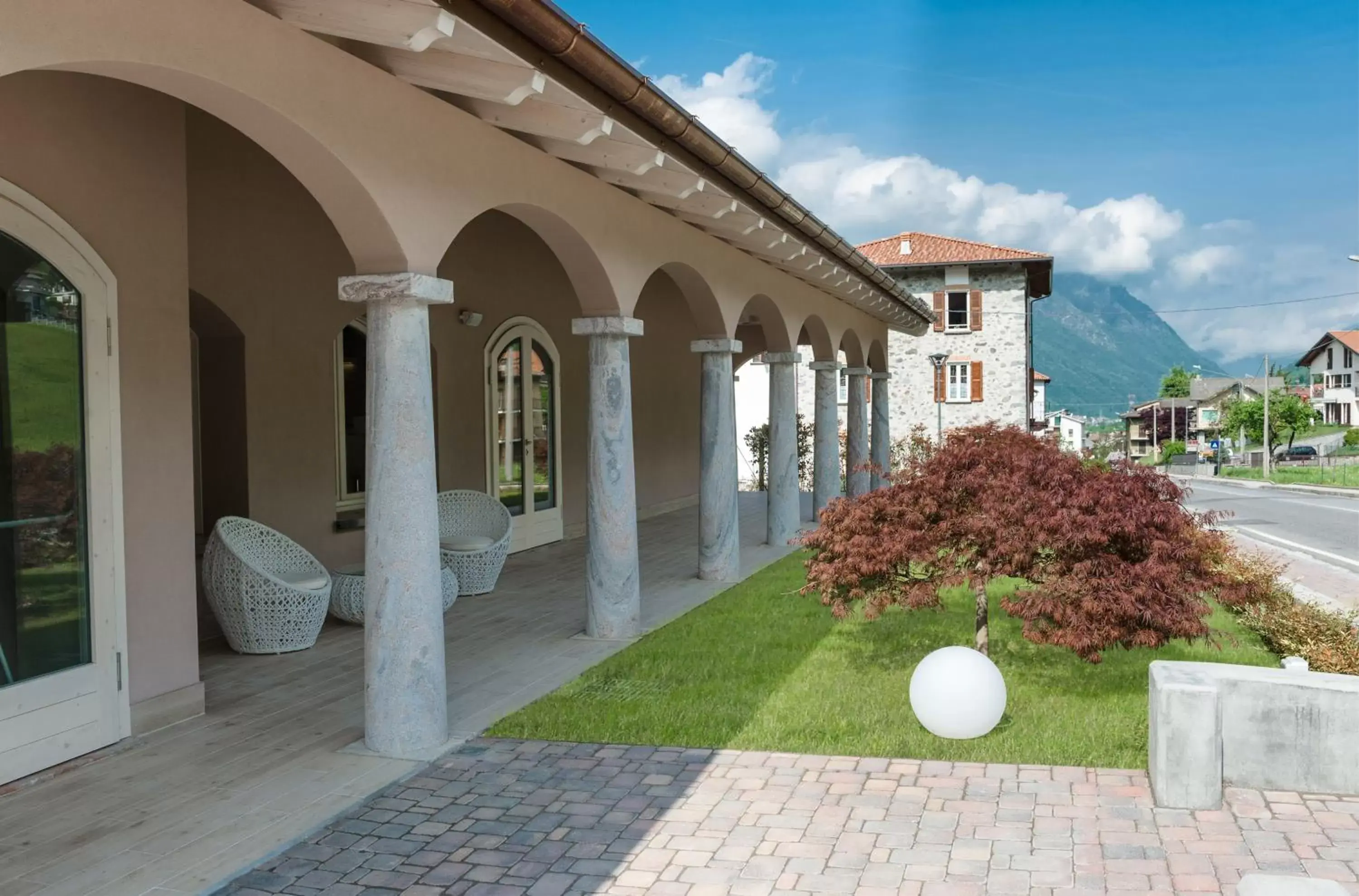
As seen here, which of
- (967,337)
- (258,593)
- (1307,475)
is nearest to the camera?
(258,593)

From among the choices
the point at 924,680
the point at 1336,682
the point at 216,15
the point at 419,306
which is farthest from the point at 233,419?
the point at 1336,682

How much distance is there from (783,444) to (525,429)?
10.3 feet

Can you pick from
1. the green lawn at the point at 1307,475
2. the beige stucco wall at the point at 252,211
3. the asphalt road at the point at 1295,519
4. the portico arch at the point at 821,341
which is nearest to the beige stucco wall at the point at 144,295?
the beige stucco wall at the point at 252,211

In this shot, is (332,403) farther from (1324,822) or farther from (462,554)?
(1324,822)

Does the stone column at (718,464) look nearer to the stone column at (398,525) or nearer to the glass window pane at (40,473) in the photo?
the stone column at (398,525)

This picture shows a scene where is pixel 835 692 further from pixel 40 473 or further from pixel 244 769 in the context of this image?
pixel 40 473

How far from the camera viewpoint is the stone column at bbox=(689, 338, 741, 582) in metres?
9.99

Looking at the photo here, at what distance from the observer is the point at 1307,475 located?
37906 mm

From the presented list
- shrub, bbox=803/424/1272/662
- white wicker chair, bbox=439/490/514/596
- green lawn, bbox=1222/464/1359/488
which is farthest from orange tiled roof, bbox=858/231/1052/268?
shrub, bbox=803/424/1272/662

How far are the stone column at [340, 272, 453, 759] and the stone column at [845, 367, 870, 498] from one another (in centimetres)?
1117

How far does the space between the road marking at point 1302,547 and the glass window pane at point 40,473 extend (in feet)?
45.9

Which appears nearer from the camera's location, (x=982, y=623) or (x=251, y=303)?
(x=982, y=623)

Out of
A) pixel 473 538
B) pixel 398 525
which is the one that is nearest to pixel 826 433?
pixel 473 538

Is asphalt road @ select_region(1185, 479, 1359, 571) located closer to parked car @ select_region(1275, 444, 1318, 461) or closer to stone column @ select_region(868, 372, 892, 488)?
stone column @ select_region(868, 372, 892, 488)
